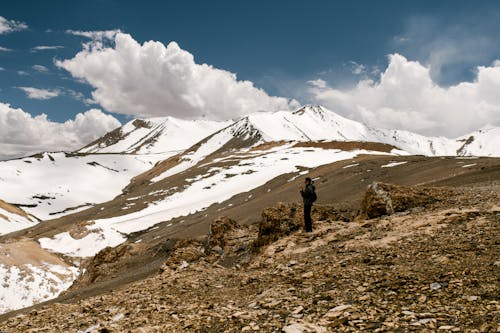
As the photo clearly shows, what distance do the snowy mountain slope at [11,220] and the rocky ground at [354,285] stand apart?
13732cm

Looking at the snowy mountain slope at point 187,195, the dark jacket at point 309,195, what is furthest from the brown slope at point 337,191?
the dark jacket at point 309,195

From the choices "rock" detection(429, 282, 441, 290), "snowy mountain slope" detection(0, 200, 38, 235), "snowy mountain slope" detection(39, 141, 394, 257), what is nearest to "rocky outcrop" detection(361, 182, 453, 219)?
"rock" detection(429, 282, 441, 290)

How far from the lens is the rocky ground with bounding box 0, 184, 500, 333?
29.6 ft

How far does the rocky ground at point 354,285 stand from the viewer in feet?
29.6

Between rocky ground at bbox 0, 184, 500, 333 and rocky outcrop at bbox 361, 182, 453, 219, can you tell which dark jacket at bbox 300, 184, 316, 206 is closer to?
rocky ground at bbox 0, 184, 500, 333

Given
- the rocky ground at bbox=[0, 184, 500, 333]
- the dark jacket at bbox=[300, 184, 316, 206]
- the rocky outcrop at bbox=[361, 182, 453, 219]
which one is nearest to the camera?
the rocky ground at bbox=[0, 184, 500, 333]

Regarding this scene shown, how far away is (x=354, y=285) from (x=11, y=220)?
16621 centimetres

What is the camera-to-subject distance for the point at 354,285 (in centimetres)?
1140

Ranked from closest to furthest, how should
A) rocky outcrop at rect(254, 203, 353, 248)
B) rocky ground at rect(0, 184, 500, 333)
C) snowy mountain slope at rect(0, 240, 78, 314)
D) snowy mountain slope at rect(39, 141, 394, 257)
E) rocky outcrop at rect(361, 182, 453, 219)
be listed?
rocky ground at rect(0, 184, 500, 333) → rocky outcrop at rect(361, 182, 453, 219) → rocky outcrop at rect(254, 203, 353, 248) → snowy mountain slope at rect(0, 240, 78, 314) → snowy mountain slope at rect(39, 141, 394, 257)

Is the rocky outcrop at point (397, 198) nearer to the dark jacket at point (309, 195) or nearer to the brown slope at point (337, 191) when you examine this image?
the dark jacket at point (309, 195)

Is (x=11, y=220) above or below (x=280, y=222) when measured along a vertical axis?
above

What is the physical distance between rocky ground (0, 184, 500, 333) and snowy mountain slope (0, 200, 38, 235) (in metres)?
137

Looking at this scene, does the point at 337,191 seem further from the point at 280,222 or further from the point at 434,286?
the point at 434,286

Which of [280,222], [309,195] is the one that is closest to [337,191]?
[280,222]
